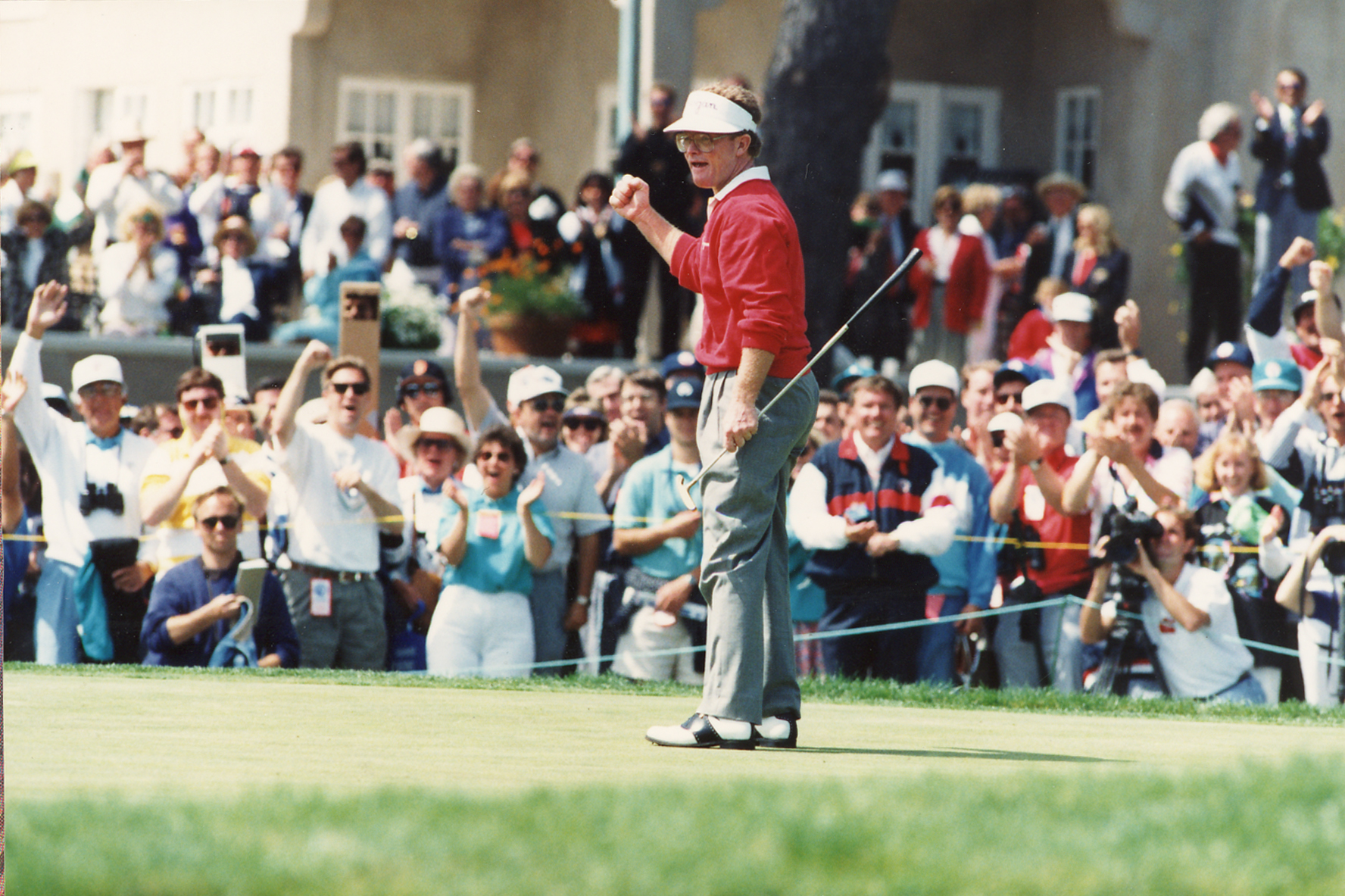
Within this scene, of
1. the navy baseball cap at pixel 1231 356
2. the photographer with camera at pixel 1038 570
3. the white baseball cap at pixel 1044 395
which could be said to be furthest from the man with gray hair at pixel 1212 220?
the photographer with camera at pixel 1038 570

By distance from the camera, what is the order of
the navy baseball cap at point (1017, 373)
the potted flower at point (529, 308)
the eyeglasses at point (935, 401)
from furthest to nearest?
the potted flower at point (529, 308) → the navy baseball cap at point (1017, 373) → the eyeglasses at point (935, 401)

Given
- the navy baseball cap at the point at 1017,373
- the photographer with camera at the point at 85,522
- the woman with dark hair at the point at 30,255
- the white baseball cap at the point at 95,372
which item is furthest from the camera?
the woman with dark hair at the point at 30,255

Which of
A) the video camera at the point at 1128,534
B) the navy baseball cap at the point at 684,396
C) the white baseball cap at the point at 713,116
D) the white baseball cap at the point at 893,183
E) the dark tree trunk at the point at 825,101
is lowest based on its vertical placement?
the video camera at the point at 1128,534

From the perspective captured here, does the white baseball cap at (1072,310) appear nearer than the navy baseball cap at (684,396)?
No

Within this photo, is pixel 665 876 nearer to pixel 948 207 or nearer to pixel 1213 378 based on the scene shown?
pixel 1213 378

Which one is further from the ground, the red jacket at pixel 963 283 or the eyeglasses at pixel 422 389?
the red jacket at pixel 963 283

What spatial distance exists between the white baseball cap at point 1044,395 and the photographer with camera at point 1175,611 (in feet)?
3.00

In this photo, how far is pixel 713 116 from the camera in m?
6.34

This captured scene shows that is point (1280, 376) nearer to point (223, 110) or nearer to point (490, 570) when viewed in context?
point (490, 570)

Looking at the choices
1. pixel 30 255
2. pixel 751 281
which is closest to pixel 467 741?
pixel 751 281

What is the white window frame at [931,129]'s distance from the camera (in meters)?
21.5

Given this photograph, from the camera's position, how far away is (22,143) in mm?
17875

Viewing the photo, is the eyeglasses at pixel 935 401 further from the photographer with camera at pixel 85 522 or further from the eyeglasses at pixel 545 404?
the photographer with camera at pixel 85 522

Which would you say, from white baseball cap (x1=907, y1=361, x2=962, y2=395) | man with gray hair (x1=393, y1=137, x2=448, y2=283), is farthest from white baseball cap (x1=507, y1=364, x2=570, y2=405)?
man with gray hair (x1=393, y1=137, x2=448, y2=283)
